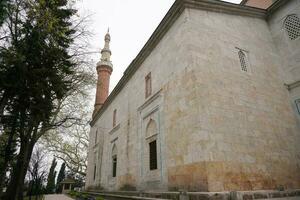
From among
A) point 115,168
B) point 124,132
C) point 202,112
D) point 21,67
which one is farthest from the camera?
point 115,168

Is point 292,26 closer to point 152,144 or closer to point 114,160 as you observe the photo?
point 152,144

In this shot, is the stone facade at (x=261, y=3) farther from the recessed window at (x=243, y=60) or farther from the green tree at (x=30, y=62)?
the green tree at (x=30, y=62)

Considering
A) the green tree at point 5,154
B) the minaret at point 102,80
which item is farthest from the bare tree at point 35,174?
the minaret at point 102,80

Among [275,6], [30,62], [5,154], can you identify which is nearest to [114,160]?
[5,154]

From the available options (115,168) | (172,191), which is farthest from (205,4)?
(115,168)

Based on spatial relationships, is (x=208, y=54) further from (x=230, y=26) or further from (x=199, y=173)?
(x=199, y=173)

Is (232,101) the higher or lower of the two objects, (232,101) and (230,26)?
the lower

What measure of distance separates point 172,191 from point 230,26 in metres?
6.28

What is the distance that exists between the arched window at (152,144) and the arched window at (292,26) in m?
6.66

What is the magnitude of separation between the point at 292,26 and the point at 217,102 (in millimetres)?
5625

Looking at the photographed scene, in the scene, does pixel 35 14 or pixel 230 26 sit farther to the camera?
pixel 230 26

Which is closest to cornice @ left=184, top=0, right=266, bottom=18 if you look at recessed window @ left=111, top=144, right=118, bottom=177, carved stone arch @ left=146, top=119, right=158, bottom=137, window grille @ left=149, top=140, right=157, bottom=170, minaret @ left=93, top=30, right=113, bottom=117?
carved stone arch @ left=146, top=119, right=158, bottom=137

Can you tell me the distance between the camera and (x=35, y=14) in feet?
22.3

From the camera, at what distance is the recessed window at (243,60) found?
732cm
